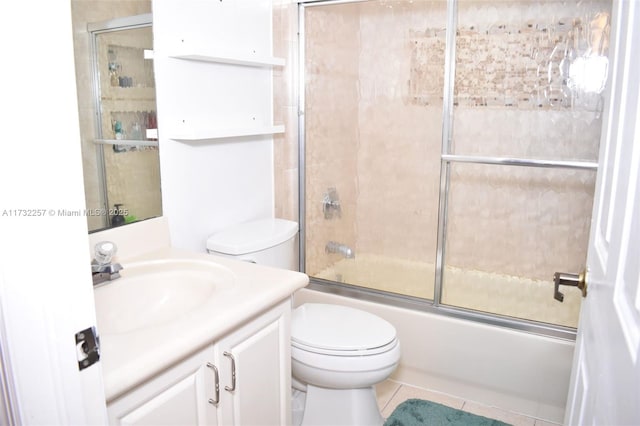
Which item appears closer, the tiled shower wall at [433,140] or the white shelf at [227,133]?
the white shelf at [227,133]

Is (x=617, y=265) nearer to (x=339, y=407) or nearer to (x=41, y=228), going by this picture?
(x=41, y=228)

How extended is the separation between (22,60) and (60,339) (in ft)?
1.11

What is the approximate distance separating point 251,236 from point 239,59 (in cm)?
72

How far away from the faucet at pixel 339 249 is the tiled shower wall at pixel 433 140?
37 mm

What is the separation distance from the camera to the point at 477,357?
223cm

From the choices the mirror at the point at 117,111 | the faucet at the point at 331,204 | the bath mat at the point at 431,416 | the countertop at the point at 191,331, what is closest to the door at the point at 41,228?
the countertop at the point at 191,331

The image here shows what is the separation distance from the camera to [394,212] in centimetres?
274

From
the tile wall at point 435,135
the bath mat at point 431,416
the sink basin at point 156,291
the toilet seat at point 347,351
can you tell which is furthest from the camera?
the tile wall at point 435,135

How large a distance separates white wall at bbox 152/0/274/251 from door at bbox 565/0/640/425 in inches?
54.5

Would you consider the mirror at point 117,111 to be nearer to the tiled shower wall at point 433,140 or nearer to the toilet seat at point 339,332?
the toilet seat at point 339,332

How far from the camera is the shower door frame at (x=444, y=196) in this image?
2.12 metres

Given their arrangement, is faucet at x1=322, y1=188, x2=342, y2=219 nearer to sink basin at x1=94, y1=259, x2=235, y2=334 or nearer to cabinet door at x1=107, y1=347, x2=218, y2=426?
sink basin at x1=94, y1=259, x2=235, y2=334

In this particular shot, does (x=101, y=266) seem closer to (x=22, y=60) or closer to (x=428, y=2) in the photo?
(x=22, y=60)

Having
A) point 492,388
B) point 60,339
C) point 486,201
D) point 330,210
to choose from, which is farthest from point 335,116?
point 60,339
